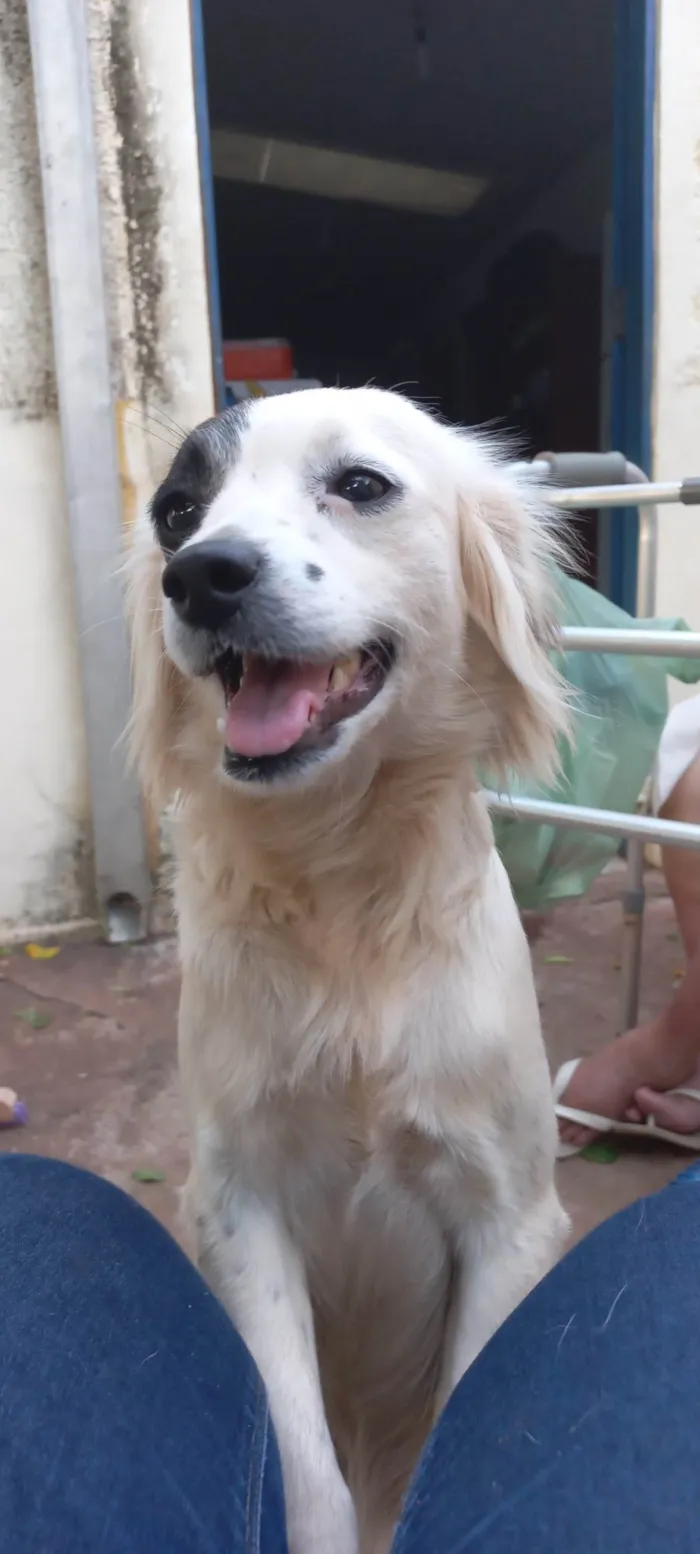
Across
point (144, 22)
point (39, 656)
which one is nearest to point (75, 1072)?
point (39, 656)

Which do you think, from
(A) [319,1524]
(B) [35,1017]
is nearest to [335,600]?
(A) [319,1524]

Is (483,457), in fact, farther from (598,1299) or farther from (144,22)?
(144,22)

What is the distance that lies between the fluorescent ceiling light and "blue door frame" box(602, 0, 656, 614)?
236 centimetres

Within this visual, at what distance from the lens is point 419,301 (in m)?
7.38

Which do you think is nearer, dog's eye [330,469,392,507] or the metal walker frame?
dog's eye [330,469,392,507]

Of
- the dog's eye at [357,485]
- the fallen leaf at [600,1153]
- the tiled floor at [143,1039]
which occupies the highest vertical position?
the dog's eye at [357,485]

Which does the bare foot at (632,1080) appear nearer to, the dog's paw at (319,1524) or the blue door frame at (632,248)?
the dog's paw at (319,1524)

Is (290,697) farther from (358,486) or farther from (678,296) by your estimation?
(678,296)

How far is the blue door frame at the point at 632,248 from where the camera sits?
2.50 meters

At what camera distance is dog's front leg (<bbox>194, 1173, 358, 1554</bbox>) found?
78 cm

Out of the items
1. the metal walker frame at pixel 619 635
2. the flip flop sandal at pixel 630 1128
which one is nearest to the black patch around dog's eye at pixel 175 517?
the metal walker frame at pixel 619 635

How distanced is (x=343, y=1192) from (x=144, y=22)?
236 cm

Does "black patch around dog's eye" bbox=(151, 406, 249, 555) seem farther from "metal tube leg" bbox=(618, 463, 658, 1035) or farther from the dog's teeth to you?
"metal tube leg" bbox=(618, 463, 658, 1035)

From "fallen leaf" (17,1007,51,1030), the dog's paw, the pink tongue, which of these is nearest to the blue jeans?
the dog's paw
